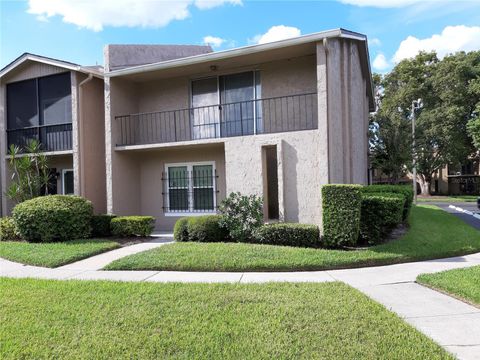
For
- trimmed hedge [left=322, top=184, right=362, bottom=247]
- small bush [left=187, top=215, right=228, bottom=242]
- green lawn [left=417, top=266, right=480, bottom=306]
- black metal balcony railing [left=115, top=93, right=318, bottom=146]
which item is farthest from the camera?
black metal balcony railing [left=115, top=93, right=318, bottom=146]

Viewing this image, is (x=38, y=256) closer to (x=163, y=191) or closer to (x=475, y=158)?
(x=163, y=191)

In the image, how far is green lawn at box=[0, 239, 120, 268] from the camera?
760cm

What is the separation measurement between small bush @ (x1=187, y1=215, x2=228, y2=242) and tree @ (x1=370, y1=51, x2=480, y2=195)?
84.8 ft

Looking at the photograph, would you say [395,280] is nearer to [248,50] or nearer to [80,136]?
[248,50]

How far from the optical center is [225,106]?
11.8 meters

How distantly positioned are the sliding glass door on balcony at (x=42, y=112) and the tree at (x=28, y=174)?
0.54 meters

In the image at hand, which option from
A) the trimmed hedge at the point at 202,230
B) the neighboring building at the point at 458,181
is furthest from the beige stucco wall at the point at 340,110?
the neighboring building at the point at 458,181

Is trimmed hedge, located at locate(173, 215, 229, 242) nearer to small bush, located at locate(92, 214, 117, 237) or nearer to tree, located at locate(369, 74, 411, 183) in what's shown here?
small bush, located at locate(92, 214, 117, 237)

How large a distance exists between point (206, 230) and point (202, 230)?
10 centimetres

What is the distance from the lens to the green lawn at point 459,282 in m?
4.91

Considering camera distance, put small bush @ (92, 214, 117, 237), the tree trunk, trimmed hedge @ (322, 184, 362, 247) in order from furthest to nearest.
Answer: the tree trunk, small bush @ (92, 214, 117, 237), trimmed hedge @ (322, 184, 362, 247)

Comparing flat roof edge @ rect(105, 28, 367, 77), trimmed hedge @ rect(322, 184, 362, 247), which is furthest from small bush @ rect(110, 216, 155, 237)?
trimmed hedge @ rect(322, 184, 362, 247)

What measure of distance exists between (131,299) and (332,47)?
7.65 metres

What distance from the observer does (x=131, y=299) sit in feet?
16.0
